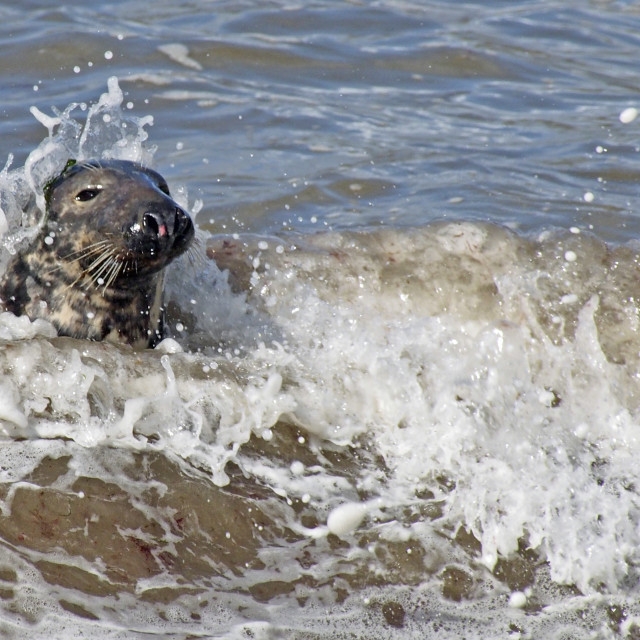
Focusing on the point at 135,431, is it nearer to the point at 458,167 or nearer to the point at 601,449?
the point at 601,449

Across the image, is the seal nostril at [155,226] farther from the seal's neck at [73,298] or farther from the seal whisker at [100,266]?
the seal's neck at [73,298]

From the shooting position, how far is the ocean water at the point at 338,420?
3561 millimetres

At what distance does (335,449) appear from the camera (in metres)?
4.29

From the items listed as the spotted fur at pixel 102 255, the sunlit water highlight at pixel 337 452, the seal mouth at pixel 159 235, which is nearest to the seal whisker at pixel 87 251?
the spotted fur at pixel 102 255

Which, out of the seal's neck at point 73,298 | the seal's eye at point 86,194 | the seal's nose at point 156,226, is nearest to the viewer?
the seal's nose at point 156,226

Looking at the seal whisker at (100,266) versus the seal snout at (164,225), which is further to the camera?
the seal whisker at (100,266)

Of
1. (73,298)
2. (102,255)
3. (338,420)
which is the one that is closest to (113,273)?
(102,255)

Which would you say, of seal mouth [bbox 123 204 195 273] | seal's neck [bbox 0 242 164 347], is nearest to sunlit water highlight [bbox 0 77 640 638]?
seal's neck [bbox 0 242 164 347]

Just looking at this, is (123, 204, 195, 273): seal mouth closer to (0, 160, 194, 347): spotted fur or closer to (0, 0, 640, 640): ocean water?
(0, 160, 194, 347): spotted fur

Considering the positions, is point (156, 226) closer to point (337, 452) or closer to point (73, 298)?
point (73, 298)

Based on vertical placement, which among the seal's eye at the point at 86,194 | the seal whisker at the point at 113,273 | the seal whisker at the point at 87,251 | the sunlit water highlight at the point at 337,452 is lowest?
the sunlit water highlight at the point at 337,452

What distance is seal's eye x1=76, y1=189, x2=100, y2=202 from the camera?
4.40 metres

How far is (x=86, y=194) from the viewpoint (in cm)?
442

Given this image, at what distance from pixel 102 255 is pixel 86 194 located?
306 mm
